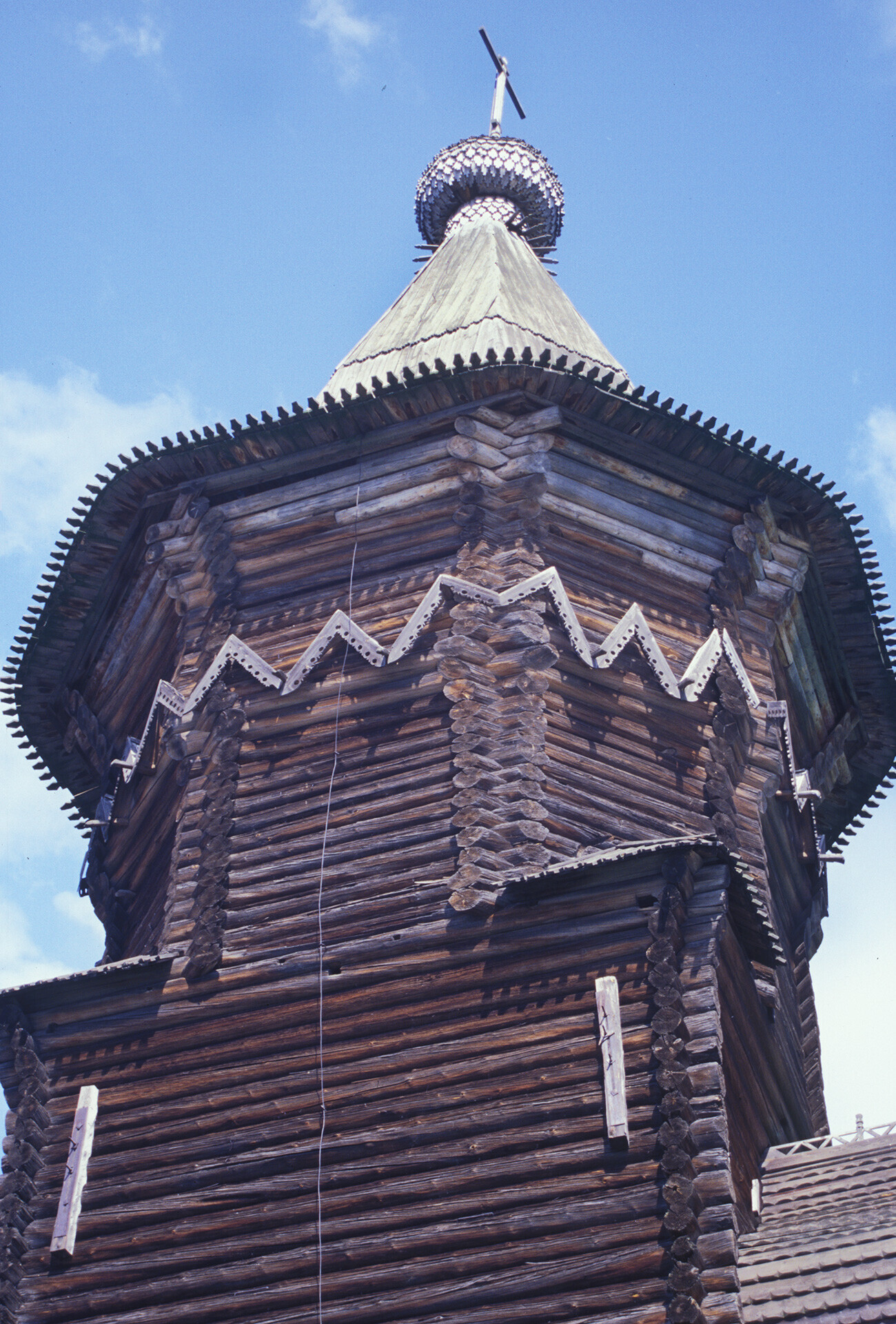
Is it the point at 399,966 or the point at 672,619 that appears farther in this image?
the point at 672,619

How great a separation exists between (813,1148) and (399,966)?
11.3ft

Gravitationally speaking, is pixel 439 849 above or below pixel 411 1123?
above

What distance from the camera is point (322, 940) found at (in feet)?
36.6

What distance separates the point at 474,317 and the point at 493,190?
4239mm

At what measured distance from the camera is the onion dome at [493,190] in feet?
64.9

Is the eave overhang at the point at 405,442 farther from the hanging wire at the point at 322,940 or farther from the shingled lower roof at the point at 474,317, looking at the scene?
the shingled lower roof at the point at 474,317

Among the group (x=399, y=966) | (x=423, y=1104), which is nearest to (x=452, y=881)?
(x=399, y=966)

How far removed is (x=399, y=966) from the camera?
10773 mm

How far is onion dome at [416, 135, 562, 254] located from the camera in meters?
19.8

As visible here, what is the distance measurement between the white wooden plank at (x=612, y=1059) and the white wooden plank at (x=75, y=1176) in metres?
3.42

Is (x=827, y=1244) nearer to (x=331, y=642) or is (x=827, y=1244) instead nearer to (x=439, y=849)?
(x=439, y=849)

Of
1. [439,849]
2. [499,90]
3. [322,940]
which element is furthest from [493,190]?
[322,940]

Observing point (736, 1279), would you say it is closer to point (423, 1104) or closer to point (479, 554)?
point (423, 1104)

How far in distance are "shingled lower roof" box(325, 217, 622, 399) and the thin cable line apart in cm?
297
